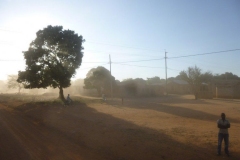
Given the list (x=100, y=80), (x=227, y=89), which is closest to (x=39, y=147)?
(x=100, y=80)

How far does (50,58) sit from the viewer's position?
92.7 feet

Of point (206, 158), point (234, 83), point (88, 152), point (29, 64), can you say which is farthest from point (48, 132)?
point (234, 83)

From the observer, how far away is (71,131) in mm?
12148

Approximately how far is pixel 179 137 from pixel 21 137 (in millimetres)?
8141

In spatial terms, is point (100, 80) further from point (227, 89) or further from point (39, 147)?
point (39, 147)

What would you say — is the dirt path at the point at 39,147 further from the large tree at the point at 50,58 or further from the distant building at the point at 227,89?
the distant building at the point at 227,89

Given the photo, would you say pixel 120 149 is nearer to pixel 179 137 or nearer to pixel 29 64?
pixel 179 137

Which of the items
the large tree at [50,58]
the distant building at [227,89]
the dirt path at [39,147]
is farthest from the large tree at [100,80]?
the dirt path at [39,147]

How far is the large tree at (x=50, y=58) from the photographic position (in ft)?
90.1

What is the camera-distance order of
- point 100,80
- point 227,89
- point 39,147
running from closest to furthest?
point 39,147 → point 227,89 → point 100,80

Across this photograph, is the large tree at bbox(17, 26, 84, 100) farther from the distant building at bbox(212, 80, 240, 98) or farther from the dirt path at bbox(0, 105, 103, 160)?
the distant building at bbox(212, 80, 240, 98)

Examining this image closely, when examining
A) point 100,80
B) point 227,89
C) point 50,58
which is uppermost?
point 50,58

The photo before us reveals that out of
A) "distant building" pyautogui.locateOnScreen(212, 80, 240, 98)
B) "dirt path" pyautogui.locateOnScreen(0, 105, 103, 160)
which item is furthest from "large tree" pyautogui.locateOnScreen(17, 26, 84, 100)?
"distant building" pyautogui.locateOnScreen(212, 80, 240, 98)

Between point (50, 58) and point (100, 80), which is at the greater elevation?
point (50, 58)
